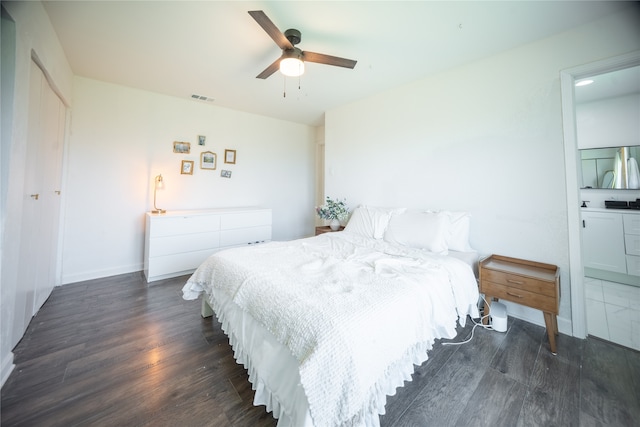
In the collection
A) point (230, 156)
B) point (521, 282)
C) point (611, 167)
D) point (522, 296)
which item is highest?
point (230, 156)

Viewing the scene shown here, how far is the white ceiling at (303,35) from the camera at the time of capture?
170 cm

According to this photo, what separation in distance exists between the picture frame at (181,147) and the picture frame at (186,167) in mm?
153

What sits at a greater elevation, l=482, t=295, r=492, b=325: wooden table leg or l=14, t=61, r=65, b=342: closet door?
l=14, t=61, r=65, b=342: closet door

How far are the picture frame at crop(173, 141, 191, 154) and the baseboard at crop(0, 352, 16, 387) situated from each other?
2.73m

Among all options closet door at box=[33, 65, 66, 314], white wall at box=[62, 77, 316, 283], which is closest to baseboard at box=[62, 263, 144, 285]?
white wall at box=[62, 77, 316, 283]

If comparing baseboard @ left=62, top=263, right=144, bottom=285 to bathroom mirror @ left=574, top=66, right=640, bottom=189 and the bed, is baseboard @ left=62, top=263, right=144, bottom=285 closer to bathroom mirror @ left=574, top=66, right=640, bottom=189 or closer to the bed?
the bed

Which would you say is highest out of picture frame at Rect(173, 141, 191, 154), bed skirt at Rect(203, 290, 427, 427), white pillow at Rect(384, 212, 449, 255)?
picture frame at Rect(173, 141, 191, 154)

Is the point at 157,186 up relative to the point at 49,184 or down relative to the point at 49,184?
up

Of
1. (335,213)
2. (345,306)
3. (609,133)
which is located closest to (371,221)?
(335,213)

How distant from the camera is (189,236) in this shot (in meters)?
3.13

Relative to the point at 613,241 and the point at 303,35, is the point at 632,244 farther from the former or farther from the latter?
the point at 303,35

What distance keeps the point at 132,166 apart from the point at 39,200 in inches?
51.7

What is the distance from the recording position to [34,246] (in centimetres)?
191

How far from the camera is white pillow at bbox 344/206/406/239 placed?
2.73 m
